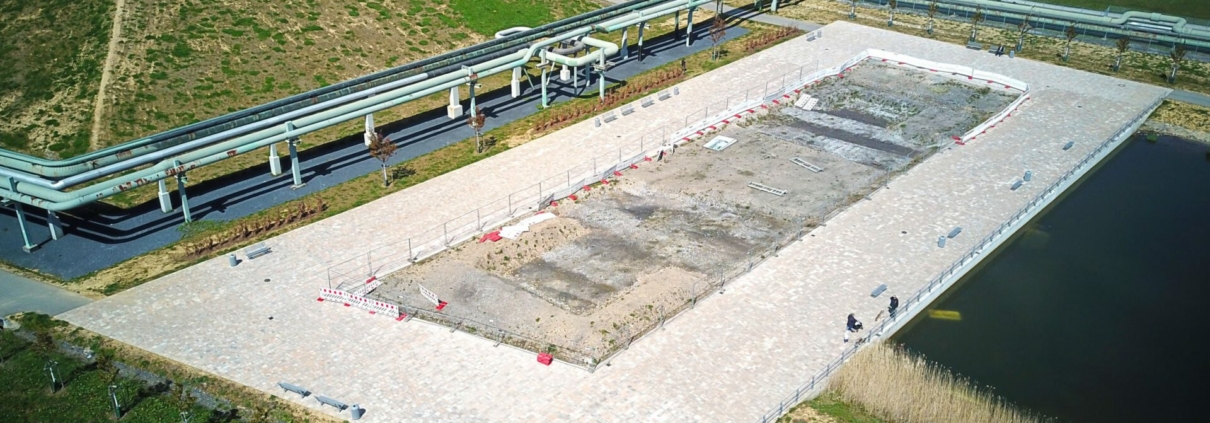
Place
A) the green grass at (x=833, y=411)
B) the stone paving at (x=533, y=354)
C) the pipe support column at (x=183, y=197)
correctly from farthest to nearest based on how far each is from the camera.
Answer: the pipe support column at (x=183, y=197) < the stone paving at (x=533, y=354) < the green grass at (x=833, y=411)

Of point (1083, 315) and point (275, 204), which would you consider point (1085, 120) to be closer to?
point (1083, 315)

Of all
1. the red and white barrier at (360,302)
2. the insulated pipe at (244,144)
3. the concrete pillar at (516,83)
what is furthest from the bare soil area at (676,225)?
the concrete pillar at (516,83)

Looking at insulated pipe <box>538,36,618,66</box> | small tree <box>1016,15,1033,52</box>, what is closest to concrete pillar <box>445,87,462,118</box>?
insulated pipe <box>538,36,618,66</box>

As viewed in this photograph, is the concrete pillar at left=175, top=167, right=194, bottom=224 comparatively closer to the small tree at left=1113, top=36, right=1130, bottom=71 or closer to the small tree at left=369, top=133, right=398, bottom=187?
the small tree at left=369, top=133, right=398, bottom=187

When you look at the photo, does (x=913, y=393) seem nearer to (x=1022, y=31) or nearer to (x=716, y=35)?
(x=716, y=35)

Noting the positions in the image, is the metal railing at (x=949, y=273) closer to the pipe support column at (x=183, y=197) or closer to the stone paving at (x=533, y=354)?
the stone paving at (x=533, y=354)

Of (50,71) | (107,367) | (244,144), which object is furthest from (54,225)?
(50,71)
